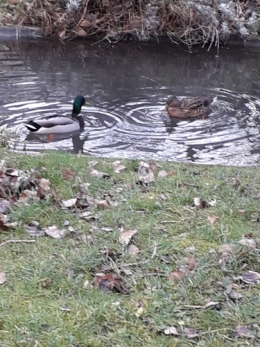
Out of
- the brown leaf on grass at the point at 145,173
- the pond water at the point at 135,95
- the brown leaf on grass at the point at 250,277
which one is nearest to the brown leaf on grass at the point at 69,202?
the brown leaf on grass at the point at 145,173

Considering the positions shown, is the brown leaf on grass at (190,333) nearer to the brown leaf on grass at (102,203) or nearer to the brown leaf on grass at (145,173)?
the brown leaf on grass at (102,203)

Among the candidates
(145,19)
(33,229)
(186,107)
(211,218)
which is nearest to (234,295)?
(211,218)

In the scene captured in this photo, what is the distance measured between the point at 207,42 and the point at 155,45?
98 centimetres

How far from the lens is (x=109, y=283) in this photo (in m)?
3.94

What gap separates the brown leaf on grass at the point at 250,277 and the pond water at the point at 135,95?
11.4ft

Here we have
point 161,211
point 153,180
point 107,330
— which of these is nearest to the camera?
point 107,330

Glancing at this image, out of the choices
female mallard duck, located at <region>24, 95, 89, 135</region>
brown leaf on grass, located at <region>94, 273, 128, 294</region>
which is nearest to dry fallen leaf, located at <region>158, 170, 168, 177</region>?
brown leaf on grass, located at <region>94, 273, 128, 294</region>

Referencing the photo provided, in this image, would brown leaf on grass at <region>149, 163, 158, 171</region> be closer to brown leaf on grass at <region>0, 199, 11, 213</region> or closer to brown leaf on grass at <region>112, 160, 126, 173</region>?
brown leaf on grass at <region>112, 160, 126, 173</region>

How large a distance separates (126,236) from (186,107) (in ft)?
16.4

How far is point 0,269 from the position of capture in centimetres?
407

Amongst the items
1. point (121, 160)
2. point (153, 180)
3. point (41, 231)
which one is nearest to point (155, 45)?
point (121, 160)

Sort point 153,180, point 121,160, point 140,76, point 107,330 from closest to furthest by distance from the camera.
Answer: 1. point 107,330
2. point 153,180
3. point 121,160
4. point 140,76

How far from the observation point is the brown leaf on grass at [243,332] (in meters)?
3.55

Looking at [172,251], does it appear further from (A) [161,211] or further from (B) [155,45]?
(B) [155,45]
